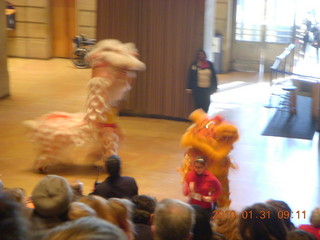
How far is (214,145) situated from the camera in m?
5.86

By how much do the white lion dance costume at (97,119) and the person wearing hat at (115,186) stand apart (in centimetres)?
211

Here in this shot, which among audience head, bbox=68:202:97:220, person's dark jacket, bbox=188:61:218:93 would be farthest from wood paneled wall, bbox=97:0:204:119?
audience head, bbox=68:202:97:220

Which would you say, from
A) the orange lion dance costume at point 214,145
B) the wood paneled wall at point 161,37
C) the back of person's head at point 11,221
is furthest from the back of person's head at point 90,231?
the wood paneled wall at point 161,37

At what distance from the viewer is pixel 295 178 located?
7.90 m

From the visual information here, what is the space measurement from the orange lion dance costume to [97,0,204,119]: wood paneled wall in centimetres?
479

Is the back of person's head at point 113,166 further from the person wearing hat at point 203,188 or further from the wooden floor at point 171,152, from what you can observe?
the wooden floor at point 171,152

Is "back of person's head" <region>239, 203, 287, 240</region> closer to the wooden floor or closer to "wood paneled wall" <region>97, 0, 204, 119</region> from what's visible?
the wooden floor

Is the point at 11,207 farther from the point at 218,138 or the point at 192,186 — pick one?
the point at 218,138

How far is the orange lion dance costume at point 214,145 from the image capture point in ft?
19.3

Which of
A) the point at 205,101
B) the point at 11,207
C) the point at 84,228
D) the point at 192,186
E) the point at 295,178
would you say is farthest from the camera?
the point at 205,101

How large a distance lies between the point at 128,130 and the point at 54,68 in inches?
265

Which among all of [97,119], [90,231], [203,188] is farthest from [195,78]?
[90,231]

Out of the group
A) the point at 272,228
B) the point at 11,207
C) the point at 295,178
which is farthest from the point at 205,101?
the point at 11,207

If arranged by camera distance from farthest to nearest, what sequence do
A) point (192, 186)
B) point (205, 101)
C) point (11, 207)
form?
point (205, 101) < point (192, 186) < point (11, 207)
